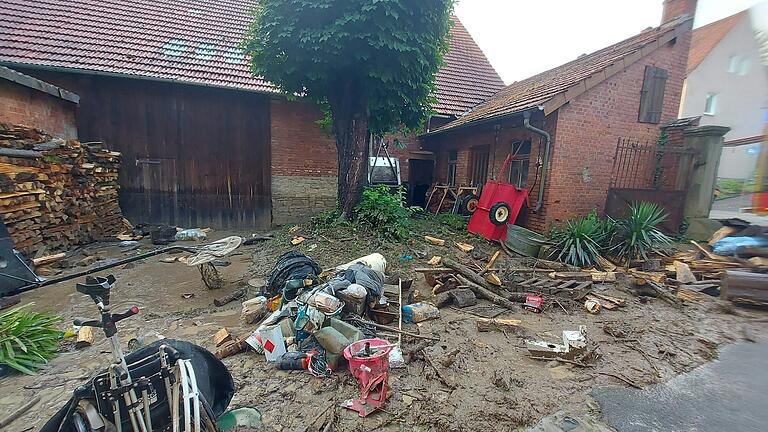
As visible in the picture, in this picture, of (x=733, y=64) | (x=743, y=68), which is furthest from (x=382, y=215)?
(x=733, y=64)

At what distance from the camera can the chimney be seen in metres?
7.77

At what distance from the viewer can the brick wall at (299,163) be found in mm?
10148

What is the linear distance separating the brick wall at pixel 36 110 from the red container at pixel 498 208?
33.9 feet

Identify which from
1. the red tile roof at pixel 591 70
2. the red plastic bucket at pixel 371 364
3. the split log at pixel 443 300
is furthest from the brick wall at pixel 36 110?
the red tile roof at pixel 591 70

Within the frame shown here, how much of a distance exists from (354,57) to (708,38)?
21009 millimetres

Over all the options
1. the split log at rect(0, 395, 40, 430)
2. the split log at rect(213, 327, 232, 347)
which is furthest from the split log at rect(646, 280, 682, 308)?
the split log at rect(0, 395, 40, 430)

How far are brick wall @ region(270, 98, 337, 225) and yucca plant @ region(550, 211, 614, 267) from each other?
6.89 m

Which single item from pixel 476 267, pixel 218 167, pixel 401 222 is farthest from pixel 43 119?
pixel 476 267

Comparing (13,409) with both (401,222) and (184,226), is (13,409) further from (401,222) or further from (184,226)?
(184,226)

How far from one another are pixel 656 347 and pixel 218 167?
10785mm

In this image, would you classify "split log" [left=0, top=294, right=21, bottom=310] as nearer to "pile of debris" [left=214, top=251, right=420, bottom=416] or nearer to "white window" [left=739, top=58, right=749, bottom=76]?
"pile of debris" [left=214, top=251, right=420, bottom=416]

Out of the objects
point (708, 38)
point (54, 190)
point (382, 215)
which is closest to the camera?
point (54, 190)

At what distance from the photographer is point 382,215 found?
7082 mm

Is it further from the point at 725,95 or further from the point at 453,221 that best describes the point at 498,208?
the point at 725,95
